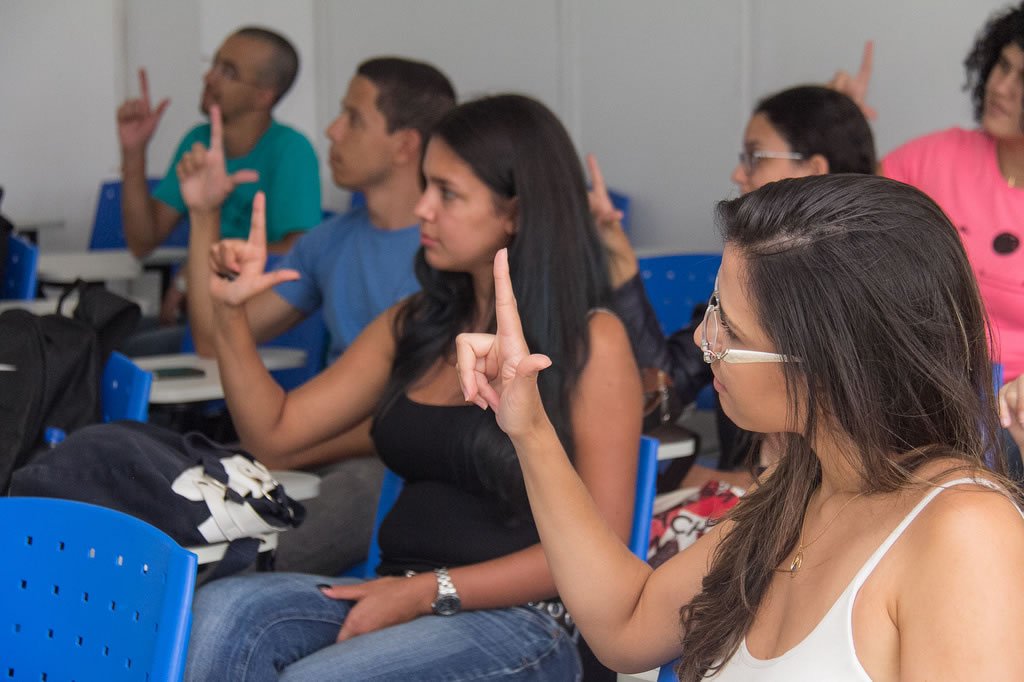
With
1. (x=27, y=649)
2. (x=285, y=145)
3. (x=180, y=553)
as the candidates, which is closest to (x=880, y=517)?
(x=180, y=553)

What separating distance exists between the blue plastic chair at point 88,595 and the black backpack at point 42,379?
65 centimetres

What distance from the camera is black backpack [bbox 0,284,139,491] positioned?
7.38ft

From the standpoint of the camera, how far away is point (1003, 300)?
2.69 m

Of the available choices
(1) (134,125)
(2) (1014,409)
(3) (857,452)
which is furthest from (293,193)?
(3) (857,452)

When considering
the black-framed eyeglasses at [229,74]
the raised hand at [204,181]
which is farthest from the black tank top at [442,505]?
the black-framed eyeglasses at [229,74]

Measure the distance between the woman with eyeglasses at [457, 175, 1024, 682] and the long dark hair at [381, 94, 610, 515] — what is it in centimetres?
62

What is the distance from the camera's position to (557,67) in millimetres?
5480

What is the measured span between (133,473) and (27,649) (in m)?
0.35

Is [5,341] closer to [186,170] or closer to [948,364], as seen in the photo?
[186,170]

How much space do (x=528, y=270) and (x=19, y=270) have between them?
258cm

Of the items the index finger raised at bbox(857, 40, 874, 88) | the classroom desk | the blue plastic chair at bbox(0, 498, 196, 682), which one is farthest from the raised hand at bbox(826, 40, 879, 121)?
the classroom desk

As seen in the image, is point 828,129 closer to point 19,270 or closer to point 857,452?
point 857,452

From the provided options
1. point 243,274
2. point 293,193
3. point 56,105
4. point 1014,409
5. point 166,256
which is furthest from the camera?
point 56,105

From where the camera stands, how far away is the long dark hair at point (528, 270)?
6.44ft
